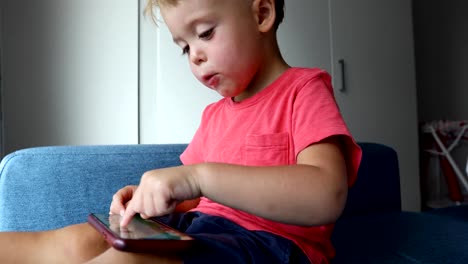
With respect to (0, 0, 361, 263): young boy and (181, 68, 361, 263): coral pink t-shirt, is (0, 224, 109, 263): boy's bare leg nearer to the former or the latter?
(0, 0, 361, 263): young boy

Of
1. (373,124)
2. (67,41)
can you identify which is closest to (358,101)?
(373,124)

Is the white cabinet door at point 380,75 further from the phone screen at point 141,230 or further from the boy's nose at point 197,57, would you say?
the phone screen at point 141,230

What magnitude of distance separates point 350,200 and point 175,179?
844 millimetres

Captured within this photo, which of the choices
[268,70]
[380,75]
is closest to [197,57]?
[268,70]

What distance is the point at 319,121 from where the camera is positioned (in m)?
0.66

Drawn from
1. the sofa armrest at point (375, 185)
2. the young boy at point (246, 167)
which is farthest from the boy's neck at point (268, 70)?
the sofa armrest at point (375, 185)

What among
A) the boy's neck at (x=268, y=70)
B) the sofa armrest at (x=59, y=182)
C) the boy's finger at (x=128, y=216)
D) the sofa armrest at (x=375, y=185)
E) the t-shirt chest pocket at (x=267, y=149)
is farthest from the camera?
the sofa armrest at (x=375, y=185)

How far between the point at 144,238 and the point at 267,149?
30cm

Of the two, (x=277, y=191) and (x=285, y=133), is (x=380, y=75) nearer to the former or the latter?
(x=285, y=133)

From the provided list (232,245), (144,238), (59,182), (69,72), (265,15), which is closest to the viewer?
(144,238)

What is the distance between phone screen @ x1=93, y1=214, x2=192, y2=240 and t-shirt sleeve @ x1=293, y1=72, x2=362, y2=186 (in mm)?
221

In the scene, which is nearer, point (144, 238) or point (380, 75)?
point (144, 238)

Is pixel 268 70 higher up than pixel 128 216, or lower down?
higher up

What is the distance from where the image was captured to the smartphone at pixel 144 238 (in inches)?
18.8
